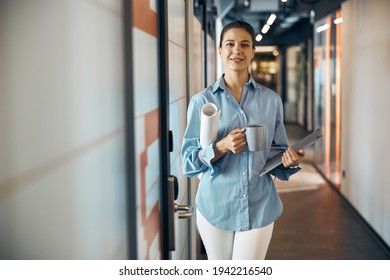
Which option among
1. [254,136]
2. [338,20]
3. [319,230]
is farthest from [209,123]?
[338,20]

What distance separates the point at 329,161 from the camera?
5.70 metres

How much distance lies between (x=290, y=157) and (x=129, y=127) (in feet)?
1.61

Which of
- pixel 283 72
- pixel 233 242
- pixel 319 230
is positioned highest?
pixel 283 72

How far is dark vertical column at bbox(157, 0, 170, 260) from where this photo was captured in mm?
1343

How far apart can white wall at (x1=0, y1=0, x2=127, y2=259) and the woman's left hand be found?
1.83ft

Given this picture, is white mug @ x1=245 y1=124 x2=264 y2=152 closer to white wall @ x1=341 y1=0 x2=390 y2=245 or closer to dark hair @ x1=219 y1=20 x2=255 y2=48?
dark hair @ x1=219 y1=20 x2=255 y2=48

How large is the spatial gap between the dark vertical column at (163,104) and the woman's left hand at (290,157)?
0.89 ft

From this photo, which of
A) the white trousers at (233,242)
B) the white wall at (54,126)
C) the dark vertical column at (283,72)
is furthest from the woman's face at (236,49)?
the dark vertical column at (283,72)

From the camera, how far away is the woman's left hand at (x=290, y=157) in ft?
4.40

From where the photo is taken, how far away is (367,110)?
13.2ft

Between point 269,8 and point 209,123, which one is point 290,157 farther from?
point 269,8

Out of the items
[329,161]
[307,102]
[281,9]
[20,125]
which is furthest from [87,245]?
[307,102]

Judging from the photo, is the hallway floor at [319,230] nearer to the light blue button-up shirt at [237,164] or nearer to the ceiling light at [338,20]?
the light blue button-up shirt at [237,164]

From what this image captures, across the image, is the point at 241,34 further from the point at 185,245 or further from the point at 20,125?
the point at 185,245
